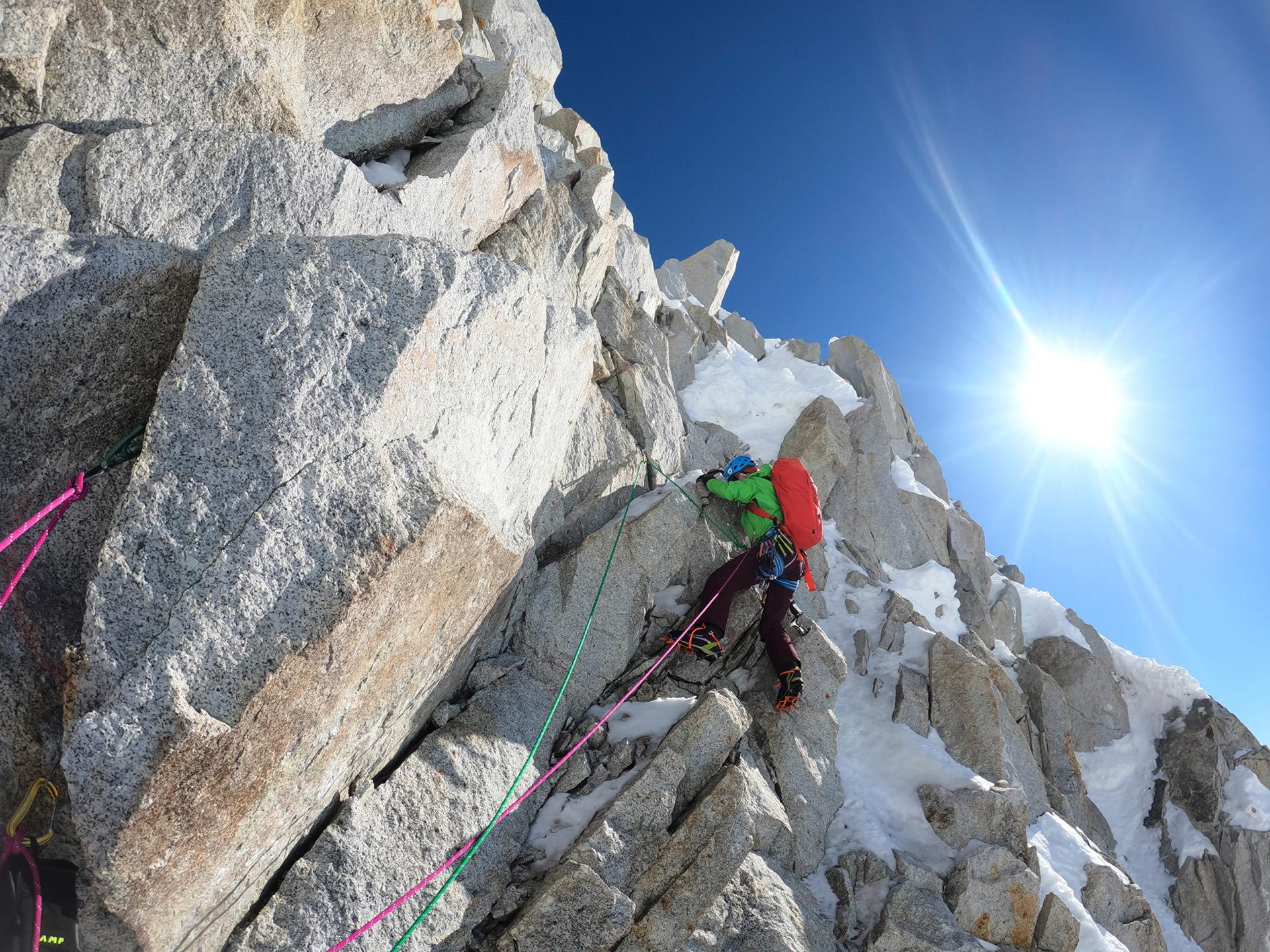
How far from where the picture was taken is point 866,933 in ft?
26.9

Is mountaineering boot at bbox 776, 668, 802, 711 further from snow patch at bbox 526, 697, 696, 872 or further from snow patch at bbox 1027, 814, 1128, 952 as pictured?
snow patch at bbox 1027, 814, 1128, 952

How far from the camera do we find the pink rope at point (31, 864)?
180 inches

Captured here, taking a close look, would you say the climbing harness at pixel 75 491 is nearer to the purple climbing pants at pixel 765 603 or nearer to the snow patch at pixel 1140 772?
the purple climbing pants at pixel 765 603

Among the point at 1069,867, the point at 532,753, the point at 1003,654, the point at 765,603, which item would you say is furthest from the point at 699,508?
the point at 1003,654

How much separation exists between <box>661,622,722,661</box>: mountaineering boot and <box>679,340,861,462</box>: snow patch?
27.0 ft

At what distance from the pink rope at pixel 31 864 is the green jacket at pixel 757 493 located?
862cm

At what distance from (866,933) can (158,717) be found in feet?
26.5

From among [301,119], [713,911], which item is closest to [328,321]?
[301,119]

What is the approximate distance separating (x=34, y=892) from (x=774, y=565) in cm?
850

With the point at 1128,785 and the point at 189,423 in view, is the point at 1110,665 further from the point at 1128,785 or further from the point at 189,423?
the point at 189,423

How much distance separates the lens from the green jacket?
35.4 ft

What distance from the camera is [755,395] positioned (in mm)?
19891

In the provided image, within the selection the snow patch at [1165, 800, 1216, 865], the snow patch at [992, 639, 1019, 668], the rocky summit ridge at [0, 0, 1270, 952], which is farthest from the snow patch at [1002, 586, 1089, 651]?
the rocky summit ridge at [0, 0, 1270, 952]

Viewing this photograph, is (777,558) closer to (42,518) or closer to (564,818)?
(564,818)
